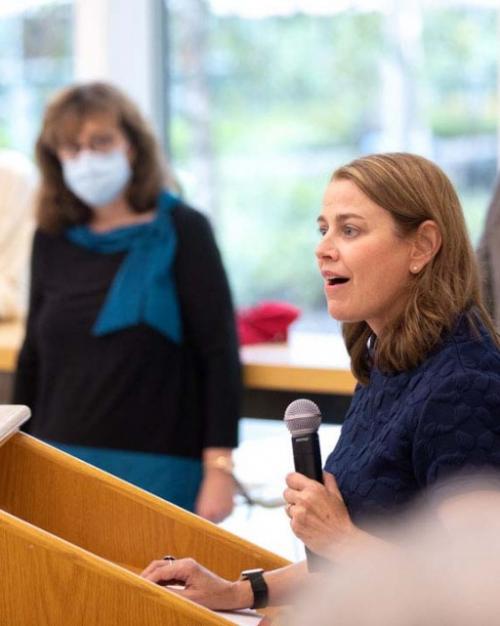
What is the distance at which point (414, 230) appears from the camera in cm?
140

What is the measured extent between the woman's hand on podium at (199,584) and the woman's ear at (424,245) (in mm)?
436

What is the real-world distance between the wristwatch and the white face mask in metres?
1.31

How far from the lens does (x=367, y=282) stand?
141 cm

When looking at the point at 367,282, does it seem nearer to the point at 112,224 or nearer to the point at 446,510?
the point at 446,510

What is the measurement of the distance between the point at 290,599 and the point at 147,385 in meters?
1.14

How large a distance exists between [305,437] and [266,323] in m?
2.04

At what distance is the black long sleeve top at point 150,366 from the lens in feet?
8.52

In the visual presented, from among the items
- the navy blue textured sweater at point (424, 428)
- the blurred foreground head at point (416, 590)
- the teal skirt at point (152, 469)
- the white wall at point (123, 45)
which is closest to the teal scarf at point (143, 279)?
the teal skirt at point (152, 469)

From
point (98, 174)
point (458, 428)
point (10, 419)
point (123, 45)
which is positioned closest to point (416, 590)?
point (458, 428)

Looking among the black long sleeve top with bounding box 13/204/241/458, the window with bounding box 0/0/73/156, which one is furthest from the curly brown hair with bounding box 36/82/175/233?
the window with bounding box 0/0/73/156

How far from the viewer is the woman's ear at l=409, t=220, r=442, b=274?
1396 mm

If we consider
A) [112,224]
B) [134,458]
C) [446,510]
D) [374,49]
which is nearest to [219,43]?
[374,49]

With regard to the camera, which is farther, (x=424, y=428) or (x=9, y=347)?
(x=9, y=347)

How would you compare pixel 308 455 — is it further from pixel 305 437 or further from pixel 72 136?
pixel 72 136
